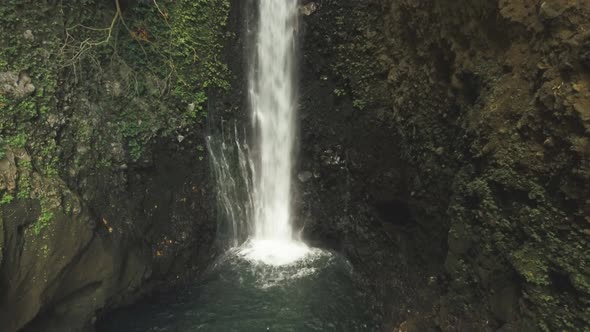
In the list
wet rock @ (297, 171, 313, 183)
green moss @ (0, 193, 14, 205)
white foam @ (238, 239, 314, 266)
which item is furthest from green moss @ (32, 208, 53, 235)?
wet rock @ (297, 171, 313, 183)

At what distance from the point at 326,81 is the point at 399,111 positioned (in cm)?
217

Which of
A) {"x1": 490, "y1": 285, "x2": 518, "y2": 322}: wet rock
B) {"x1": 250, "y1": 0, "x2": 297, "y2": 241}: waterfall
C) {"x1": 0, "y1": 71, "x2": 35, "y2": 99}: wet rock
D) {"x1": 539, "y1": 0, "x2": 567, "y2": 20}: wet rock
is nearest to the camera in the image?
{"x1": 539, "y1": 0, "x2": 567, "y2": 20}: wet rock

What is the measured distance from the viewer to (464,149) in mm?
4594

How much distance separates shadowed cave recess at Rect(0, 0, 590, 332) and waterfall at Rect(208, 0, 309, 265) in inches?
3.9

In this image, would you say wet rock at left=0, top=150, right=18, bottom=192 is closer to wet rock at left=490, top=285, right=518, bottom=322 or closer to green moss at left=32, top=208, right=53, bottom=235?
green moss at left=32, top=208, right=53, bottom=235

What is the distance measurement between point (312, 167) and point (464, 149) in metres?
4.08

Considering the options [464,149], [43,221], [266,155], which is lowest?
[43,221]

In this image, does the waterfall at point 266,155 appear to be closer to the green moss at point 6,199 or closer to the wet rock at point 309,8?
the wet rock at point 309,8

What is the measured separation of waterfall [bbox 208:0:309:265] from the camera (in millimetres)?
8047

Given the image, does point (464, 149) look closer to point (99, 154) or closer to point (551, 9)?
point (551, 9)

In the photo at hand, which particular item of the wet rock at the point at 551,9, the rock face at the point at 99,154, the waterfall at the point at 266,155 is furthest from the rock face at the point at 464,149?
the rock face at the point at 99,154

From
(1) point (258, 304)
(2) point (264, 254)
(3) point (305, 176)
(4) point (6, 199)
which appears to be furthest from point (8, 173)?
(3) point (305, 176)

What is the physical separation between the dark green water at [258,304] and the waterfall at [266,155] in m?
0.83

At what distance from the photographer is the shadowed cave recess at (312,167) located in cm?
365
